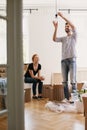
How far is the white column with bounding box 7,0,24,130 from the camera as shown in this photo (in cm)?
235

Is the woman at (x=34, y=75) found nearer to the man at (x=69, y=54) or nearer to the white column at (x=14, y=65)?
the man at (x=69, y=54)

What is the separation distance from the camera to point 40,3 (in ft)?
20.8

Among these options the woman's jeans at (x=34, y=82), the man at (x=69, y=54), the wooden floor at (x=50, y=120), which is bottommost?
the wooden floor at (x=50, y=120)

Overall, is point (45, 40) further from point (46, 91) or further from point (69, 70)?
point (69, 70)

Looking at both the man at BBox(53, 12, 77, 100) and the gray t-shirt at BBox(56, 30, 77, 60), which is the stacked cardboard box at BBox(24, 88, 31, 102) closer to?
the man at BBox(53, 12, 77, 100)

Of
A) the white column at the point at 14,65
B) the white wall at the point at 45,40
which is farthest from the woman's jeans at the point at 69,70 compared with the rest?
the white column at the point at 14,65

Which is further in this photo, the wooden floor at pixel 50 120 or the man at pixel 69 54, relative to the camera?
the man at pixel 69 54

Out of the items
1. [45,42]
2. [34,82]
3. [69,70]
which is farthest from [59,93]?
[45,42]

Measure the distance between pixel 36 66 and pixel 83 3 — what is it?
214 cm

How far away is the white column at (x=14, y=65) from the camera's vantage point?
2.35m

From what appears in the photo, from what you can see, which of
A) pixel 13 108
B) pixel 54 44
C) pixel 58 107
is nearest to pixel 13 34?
pixel 13 108

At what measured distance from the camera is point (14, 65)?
A: 2375 millimetres

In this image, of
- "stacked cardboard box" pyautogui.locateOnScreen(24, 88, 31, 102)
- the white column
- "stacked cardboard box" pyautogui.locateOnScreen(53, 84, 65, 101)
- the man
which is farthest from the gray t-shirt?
the white column

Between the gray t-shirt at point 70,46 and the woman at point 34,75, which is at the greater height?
the gray t-shirt at point 70,46
